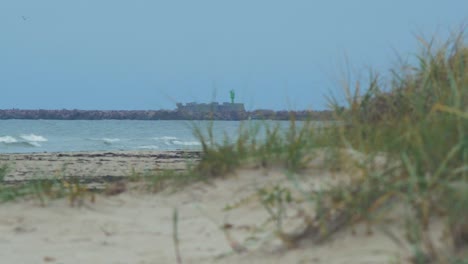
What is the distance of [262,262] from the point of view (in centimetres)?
277

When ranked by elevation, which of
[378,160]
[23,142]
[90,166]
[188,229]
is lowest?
[23,142]

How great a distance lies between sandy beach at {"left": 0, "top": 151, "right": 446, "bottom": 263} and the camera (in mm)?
2754

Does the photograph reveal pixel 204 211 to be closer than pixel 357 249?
No

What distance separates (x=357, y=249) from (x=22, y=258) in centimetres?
156

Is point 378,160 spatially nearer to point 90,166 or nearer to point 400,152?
point 400,152

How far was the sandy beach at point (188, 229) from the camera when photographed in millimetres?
2754

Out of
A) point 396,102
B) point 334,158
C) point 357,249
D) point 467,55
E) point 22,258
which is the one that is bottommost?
point 22,258

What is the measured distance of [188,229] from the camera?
3555 mm

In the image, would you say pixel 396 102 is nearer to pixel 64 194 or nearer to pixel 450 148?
pixel 450 148

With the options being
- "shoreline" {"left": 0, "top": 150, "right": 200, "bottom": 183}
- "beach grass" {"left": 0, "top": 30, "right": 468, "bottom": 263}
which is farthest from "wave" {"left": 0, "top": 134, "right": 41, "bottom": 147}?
"beach grass" {"left": 0, "top": 30, "right": 468, "bottom": 263}

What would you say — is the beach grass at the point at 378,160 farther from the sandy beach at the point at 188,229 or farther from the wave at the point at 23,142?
the wave at the point at 23,142

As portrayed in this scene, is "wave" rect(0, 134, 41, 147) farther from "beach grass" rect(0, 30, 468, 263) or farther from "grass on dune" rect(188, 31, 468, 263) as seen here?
"grass on dune" rect(188, 31, 468, 263)

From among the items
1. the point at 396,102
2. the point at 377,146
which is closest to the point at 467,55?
the point at 396,102

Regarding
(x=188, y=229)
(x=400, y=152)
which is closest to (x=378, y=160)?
(x=400, y=152)
